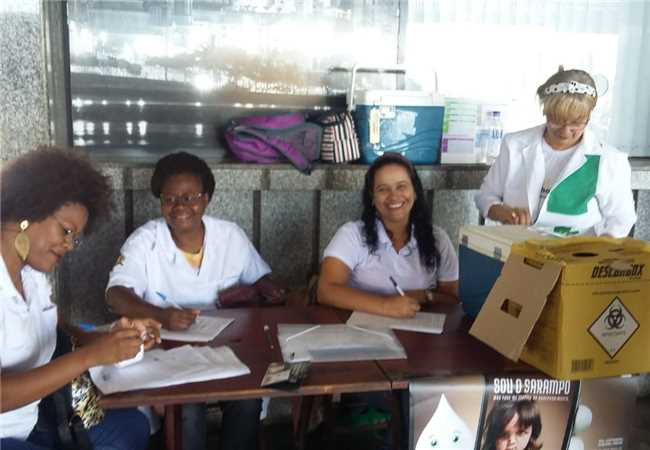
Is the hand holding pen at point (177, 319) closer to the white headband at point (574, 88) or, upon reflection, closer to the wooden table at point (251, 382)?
the wooden table at point (251, 382)

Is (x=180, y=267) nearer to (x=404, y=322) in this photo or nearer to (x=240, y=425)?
(x=240, y=425)

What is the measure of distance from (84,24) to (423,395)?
2092 mm

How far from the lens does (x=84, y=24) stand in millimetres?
2709

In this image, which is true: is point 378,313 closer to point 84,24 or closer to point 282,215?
point 282,215

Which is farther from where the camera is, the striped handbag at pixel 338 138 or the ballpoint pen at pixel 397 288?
the striped handbag at pixel 338 138

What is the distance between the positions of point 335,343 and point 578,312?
24.4 inches

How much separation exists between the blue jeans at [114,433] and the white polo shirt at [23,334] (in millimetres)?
46

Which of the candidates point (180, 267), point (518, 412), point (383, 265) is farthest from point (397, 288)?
point (180, 267)

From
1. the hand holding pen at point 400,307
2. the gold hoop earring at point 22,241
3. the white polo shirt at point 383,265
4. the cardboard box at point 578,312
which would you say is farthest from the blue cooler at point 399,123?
the gold hoop earring at point 22,241

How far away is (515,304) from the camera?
1703mm

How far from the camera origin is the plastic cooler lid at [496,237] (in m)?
1.87

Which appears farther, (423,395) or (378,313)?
(378,313)

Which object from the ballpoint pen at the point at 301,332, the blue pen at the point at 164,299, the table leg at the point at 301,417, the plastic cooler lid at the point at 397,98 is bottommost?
the table leg at the point at 301,417

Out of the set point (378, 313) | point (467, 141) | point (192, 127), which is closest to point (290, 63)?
point (192, 127)
